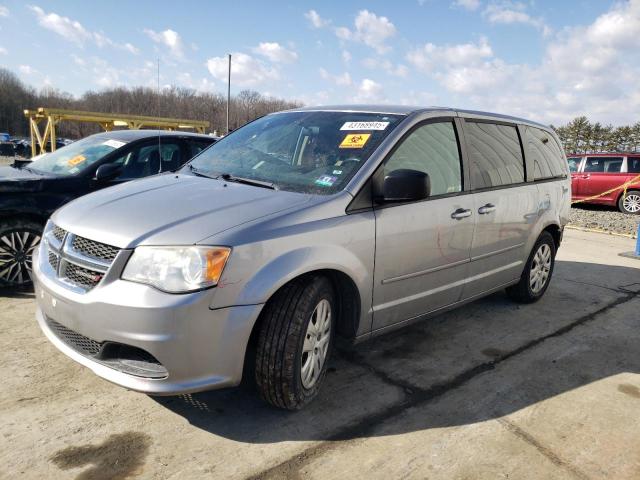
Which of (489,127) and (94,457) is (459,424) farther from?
(489,127)

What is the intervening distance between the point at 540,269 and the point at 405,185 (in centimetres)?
279

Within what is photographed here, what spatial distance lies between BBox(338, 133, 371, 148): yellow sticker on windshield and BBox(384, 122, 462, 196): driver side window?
213 millimetres

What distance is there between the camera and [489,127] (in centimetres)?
413

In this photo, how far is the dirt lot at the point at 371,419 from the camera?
236 centimetres

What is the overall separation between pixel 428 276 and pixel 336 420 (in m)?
1.17

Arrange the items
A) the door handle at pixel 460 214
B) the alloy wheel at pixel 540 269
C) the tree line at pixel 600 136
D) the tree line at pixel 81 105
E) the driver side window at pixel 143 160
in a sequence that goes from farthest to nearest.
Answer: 1. the tree line at pixel 81 105
2. the tree line at pixel 600 136
3. the driver side window at pixel 143 160
4. the alloy wheel at pixel 540 269
5. the door handle at pixel 460 214

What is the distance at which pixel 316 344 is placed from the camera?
9.12ft

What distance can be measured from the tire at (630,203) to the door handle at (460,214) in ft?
40.1

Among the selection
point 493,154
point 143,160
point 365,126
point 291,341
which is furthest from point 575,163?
point 291,341

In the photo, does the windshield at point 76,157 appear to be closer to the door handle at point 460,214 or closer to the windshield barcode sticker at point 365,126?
the windshield barcode sticker at point 365,126

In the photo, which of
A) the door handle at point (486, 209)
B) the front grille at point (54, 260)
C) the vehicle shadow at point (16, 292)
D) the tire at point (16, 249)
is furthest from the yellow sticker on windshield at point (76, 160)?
the door handle at point (486, 209)

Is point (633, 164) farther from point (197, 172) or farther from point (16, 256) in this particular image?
point (16, 256)

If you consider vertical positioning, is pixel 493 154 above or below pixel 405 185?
above

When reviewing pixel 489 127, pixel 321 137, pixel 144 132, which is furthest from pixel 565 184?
pixel 144 132
